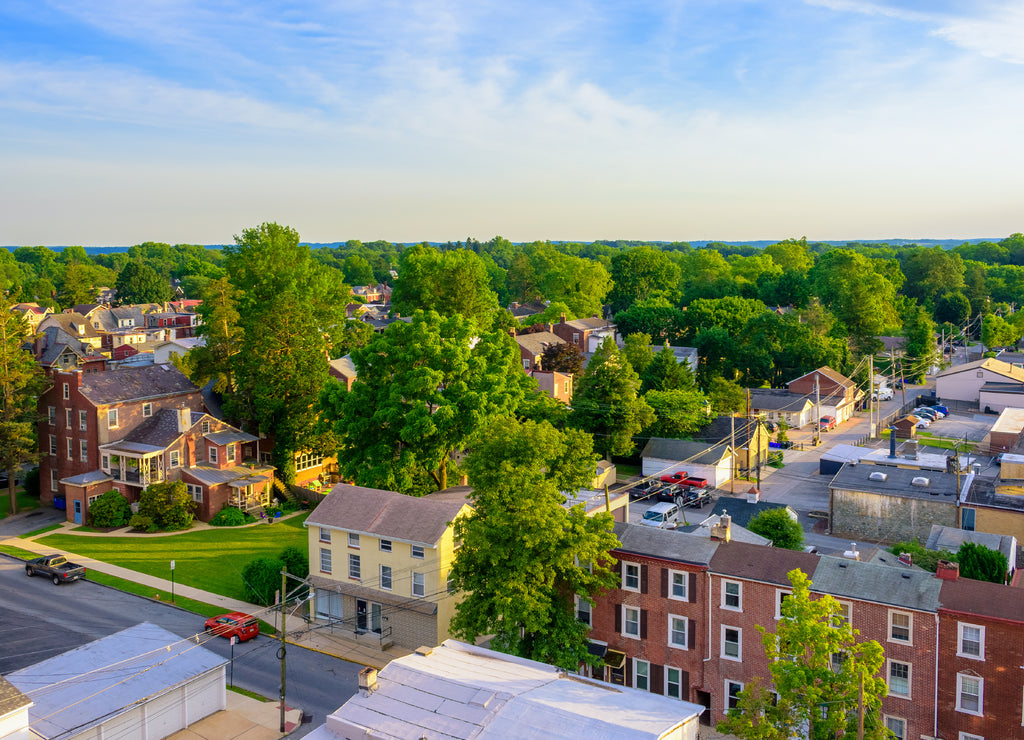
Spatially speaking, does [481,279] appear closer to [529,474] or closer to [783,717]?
[529,474]

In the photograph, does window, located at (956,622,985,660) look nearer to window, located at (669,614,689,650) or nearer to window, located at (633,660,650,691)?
window, located at (669,614,689,650)

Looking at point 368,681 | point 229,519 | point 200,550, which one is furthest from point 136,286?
point 368,681

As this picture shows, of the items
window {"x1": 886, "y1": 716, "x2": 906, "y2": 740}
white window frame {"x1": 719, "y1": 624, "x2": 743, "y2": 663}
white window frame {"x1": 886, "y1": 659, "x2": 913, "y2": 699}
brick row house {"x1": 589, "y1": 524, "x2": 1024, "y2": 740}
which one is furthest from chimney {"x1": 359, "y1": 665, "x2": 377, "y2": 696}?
window {"x1": 886, "y1": 716, "x2": 906, "y2": 740}

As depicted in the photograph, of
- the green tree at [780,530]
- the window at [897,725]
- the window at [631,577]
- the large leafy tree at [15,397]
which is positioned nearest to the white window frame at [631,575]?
the window at [631,577]

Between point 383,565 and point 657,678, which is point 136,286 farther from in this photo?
point 657,678

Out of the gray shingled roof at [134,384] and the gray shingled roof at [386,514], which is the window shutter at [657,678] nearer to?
the gray shingled roof at [386,514]

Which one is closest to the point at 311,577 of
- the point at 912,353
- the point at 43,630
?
the point at 43,630
